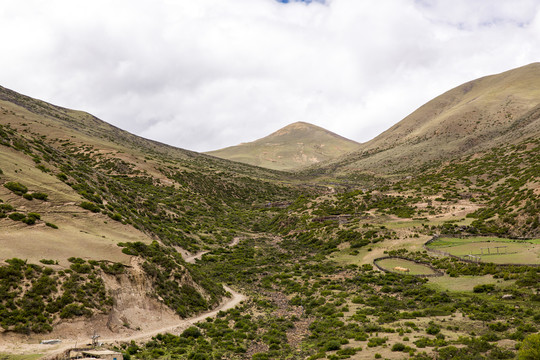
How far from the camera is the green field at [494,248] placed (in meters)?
37.8

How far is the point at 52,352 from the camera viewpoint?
1900 cm

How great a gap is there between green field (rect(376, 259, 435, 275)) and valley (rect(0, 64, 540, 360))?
1.28 feet

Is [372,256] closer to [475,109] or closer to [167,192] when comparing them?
[167,192]

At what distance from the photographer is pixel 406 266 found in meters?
45.3

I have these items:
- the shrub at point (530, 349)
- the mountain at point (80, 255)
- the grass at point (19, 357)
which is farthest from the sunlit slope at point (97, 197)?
the shrub at point (530, 349)

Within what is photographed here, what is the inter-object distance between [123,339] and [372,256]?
38.7m

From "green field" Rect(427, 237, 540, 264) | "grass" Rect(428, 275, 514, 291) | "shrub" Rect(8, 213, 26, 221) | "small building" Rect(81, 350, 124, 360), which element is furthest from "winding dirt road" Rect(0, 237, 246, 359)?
"green field" Rect(427, 237, 540, 264)

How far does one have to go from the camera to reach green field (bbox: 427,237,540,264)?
37750 millimetres

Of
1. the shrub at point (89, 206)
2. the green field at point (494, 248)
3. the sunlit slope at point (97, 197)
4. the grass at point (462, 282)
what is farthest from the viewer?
the shrub at point (89, 206)

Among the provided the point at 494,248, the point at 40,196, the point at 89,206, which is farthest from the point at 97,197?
the point at 494,248

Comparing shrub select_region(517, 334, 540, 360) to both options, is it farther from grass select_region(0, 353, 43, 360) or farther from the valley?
grass select_region(0, 353, 43, 360)

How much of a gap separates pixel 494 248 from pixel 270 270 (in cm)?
3123

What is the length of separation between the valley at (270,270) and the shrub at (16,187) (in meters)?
0.30

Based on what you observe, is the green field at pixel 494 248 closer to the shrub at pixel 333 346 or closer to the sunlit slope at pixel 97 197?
the shrub at pixel 333 346
